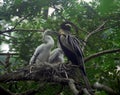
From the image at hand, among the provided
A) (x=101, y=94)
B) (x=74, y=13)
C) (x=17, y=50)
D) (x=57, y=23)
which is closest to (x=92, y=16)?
(x=74, y=13)

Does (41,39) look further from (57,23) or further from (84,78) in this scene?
(84,78)

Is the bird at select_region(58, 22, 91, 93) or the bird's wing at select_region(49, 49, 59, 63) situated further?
the bird's wing at select_region(49, 49, 59, 63)

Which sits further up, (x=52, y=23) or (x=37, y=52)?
(x=52, y=23)

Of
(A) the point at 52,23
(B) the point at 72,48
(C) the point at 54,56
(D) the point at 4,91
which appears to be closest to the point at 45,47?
(C) the point at 54,56

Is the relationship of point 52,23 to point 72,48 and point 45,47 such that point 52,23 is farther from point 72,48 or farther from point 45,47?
Result: point 72,48

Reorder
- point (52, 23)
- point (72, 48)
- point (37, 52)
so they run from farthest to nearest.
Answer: point (52, 23)
point (37, 52)
point (72, 48)

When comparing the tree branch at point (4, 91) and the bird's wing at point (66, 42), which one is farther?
the bird's wing at point (66, 42)

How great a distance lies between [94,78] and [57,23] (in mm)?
2355

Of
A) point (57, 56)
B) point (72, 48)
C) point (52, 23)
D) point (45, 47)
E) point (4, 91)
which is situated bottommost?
point (4, 91)

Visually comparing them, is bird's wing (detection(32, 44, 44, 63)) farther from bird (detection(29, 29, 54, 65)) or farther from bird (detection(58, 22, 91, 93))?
bird (detection(58, 22, 91, 93))

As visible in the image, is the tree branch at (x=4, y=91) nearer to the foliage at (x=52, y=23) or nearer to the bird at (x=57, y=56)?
the foliage at (x=52, y=23)

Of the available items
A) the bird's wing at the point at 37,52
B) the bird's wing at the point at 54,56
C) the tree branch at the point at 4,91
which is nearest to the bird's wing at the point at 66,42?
the bird's wing at the point at 54,56

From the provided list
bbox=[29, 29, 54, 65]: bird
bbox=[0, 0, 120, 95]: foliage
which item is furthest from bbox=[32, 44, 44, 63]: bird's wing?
bbox=[0, 0, 120, 95]: foliage

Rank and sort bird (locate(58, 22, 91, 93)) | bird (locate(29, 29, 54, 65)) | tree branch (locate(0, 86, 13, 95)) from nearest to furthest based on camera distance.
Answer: tree branch (locate(0, 86, 13, 95)), bird (locate(58, 22, 91, 93)), bird (locate(29, 29, 54, 65))
